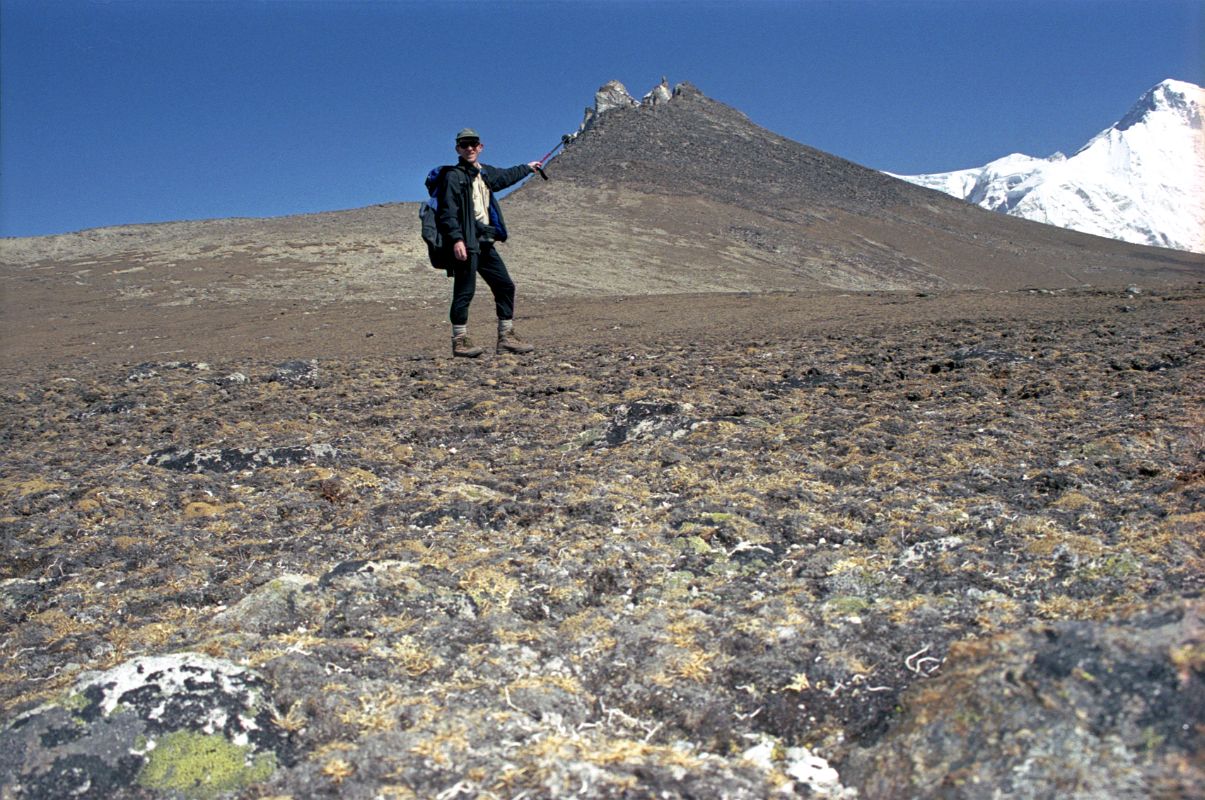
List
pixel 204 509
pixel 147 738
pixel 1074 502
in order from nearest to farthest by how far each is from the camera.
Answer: pixel 147 738 < pixel 1074 502 < pixel 204 509

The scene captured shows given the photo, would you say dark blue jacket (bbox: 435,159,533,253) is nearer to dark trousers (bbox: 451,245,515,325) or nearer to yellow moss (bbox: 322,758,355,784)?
dark trousers (bbox: 451,245,515,325)

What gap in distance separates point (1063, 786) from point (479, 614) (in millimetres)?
1464

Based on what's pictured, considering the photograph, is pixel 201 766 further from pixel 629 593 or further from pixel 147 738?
pixel 629 593

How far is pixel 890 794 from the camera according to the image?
1594mm

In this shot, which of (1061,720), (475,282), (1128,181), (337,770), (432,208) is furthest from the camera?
(1128,181)

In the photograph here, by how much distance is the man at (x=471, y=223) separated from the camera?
6.61 metres

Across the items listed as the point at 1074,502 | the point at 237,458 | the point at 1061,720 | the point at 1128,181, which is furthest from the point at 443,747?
the point at 1128,181

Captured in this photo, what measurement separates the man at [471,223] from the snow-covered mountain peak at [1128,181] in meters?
123

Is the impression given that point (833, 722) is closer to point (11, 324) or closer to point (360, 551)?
point (360, 551)

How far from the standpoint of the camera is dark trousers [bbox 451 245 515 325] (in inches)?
272

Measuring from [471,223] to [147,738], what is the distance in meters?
5.27

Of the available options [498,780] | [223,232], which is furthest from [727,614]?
[223,232]

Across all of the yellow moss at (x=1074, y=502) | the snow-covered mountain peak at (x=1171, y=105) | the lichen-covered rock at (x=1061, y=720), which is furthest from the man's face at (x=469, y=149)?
the snow-covered mountain peak at (x=1171, y=105)

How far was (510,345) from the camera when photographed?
286 inches
